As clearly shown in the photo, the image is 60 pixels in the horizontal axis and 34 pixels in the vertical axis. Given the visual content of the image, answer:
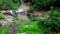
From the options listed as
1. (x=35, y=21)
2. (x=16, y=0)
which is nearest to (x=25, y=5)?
(x=16, y=0)

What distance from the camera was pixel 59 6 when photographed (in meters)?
10.5

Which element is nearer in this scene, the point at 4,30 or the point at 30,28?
the point at 4,30

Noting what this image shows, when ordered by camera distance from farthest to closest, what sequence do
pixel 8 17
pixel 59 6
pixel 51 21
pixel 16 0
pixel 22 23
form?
pixel 16 0, pixel 59 6, pixel 8 17, pixel 22 23, pixel 51 21

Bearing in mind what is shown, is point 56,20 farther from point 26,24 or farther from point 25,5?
point 25,5

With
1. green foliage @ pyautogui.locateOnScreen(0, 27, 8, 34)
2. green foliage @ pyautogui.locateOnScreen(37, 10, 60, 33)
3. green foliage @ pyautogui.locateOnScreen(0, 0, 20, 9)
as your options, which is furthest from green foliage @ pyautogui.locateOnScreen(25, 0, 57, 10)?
green foliage @ pyautogui.locateOnScreen(0, 27, 8, 34)

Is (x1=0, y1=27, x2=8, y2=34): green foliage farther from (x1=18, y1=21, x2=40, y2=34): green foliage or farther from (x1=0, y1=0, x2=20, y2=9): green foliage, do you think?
(x1=0, y1=0, x2=20, y2=9): green foliage

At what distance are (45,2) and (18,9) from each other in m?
1.58

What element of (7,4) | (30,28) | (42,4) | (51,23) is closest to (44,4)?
(42,4)

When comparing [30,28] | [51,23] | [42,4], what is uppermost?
[42,4]

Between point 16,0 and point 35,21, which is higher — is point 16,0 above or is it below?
above

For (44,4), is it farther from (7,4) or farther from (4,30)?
(4,30)

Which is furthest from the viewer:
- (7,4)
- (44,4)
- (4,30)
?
(7,4)

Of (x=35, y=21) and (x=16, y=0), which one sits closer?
(x=35, y=21)

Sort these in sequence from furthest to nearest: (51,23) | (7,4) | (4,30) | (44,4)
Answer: (7,4)
(44,4)
(51,23)
(4,30)
